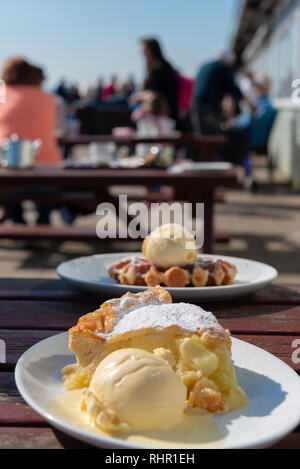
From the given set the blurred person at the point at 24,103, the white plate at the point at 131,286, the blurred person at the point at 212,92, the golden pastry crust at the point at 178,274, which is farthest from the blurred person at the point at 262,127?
the golden pastry crust at the point at 178,274

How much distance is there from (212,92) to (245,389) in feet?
27.2

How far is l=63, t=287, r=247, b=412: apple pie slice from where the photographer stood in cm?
94

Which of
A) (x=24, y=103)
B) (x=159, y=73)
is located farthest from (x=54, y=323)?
(x=159, y=73)

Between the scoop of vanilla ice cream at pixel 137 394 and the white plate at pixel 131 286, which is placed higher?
Answer: the scoop of vanilla ice cream at pixel 137 394

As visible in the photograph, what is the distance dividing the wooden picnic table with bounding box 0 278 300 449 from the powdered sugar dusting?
0.19 meters

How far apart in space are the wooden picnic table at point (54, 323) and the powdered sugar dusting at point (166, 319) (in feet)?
0.62

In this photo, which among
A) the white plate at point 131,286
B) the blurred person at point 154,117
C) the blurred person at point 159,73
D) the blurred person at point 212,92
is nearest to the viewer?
the white plate at point 131,286

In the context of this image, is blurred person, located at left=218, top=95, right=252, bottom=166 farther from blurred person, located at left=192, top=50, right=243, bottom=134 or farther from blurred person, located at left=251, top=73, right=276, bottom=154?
blurred person, located at left=251, top=73, right=276, bottom=154

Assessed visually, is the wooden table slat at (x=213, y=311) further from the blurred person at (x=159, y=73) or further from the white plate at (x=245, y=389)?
the blurred person at (x=159, y=73)

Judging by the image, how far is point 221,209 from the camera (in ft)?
26.9

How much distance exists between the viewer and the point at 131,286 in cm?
153

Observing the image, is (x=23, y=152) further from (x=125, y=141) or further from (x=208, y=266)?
(x=208, y=266)

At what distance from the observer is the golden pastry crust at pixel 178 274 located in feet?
5.32
